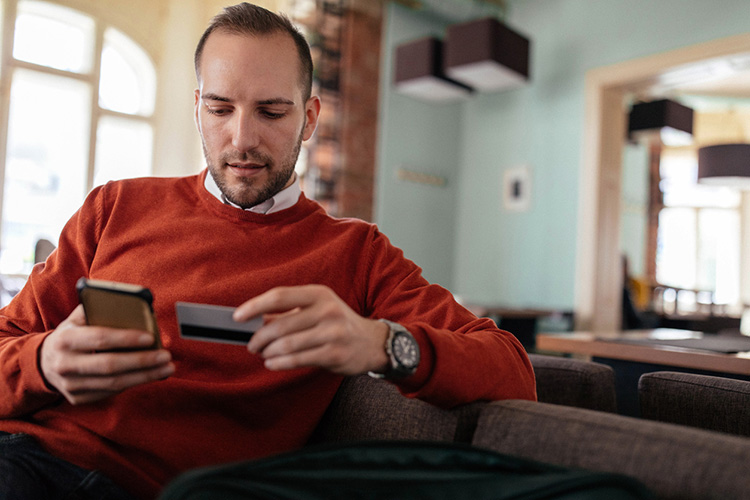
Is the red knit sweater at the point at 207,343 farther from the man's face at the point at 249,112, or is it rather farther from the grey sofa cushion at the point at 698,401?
the grey sofa cushion at the point at 698,401

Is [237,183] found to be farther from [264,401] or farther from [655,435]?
[655,435]

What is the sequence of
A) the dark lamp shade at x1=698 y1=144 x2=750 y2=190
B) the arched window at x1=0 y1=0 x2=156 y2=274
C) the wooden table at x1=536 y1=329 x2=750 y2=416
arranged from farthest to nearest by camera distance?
the arched window at x1=0 y1=0 x2=156 y2=274, the dark lamp shade at x1=698 y1=144 x2=750 y2=190, the wooden table at x1=536 y1=329 x2=750 y2=416

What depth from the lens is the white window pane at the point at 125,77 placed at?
19.8 ft

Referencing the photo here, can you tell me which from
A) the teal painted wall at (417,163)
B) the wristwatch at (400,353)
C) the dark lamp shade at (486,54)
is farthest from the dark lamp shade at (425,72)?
the wristwatch at (400,353)

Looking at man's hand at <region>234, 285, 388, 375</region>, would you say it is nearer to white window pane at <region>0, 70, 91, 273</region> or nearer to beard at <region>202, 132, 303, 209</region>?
beard at <region>202, 132, 303, 209</region>

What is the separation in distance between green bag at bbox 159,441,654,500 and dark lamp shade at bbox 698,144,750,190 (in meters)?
4.80

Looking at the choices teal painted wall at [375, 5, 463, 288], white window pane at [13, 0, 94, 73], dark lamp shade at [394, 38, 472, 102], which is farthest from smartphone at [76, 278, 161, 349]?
white window pane at [13, 0, 94, 73]

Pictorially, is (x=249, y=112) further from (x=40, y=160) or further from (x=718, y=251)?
(x=718, y=251)

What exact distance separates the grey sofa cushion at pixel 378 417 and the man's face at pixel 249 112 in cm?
43

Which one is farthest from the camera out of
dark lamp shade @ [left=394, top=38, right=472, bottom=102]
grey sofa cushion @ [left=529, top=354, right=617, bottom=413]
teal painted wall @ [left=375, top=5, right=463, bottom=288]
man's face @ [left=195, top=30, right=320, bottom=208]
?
teal painted wall @ [left=375, top=5, right=463, bottom=288]

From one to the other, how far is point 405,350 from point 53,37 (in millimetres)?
6013

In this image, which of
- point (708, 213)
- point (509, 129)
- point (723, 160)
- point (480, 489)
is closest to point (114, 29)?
point (509, 129)

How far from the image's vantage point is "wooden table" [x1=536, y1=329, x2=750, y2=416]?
158 centimetres

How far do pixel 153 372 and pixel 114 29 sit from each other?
5.97 meters
